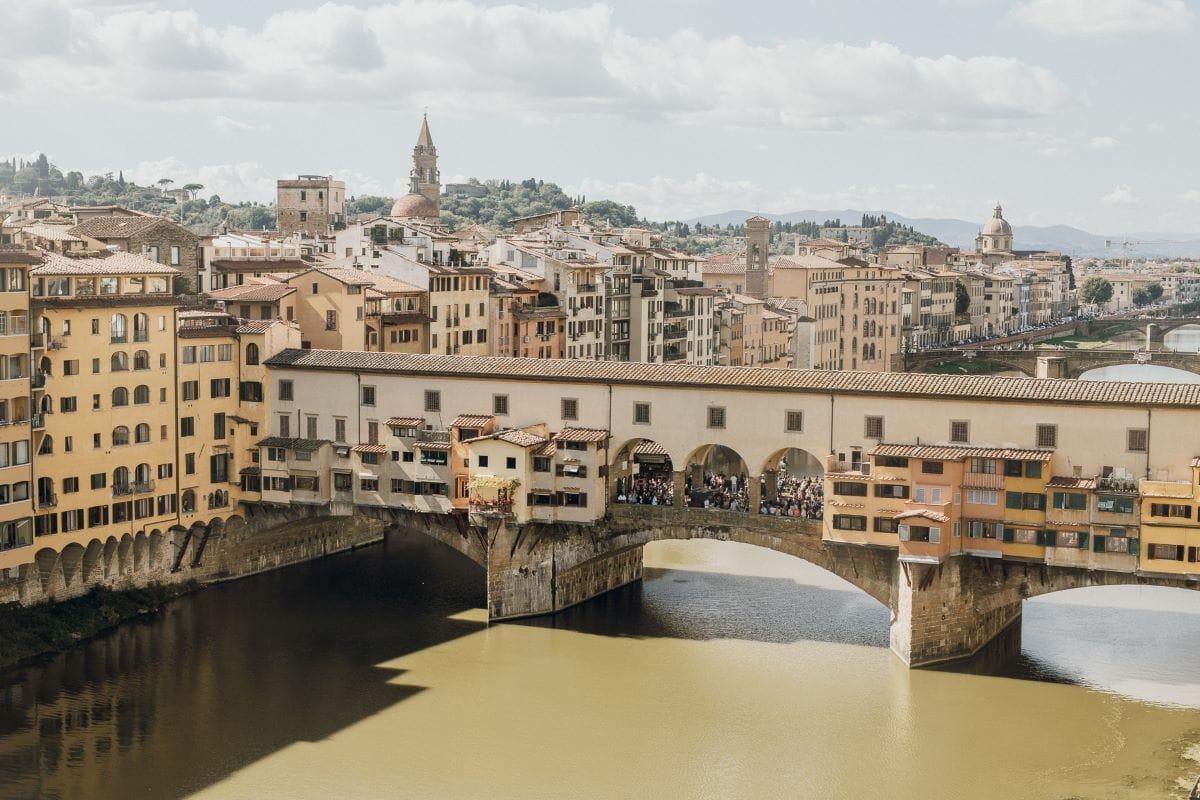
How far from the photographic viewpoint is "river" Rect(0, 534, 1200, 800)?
109ft

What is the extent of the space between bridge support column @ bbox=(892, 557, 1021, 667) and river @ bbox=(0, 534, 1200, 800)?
2.24ft

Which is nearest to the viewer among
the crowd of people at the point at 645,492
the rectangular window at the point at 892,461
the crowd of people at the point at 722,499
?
the rectangular window at the point at 892,461

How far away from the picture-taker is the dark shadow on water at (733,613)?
43.6m

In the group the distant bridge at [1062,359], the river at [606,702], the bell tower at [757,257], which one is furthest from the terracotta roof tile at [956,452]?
the distant bridge at [1062,359]

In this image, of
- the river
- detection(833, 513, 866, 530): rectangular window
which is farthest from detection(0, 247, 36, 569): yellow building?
detection(833, 513, 866, 530): rectangular window

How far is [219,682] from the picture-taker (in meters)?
39.4

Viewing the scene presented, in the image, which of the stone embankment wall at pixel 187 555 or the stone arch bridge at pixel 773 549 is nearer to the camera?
the stone arch bridge at pixel 773 549

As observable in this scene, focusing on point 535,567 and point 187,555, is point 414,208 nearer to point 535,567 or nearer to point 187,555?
point 187,555

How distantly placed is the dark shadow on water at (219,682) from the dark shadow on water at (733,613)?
3762 mm

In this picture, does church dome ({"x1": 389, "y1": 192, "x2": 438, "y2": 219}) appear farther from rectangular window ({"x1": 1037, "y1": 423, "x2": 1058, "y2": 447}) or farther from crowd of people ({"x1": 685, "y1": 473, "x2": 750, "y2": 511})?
rectangular window ({"x1": 1037, "y1": 423, "x2": 1058, "y2": 447})

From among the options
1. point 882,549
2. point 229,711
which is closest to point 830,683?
point 882,549

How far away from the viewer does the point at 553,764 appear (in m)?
34.1

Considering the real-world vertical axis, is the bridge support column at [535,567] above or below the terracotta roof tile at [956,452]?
below

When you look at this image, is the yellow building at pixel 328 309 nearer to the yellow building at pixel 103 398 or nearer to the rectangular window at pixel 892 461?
the yellow building at pixel 103 398
